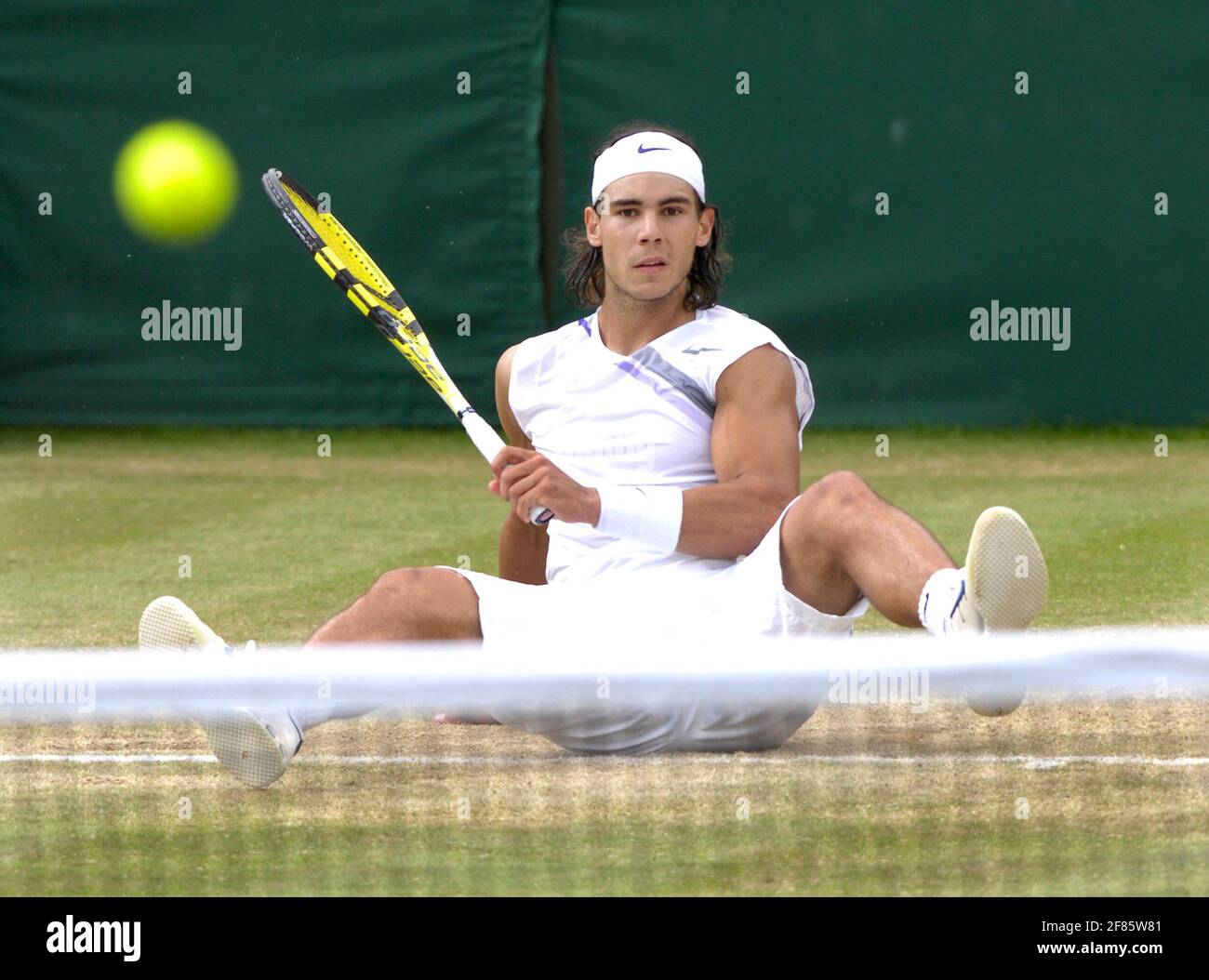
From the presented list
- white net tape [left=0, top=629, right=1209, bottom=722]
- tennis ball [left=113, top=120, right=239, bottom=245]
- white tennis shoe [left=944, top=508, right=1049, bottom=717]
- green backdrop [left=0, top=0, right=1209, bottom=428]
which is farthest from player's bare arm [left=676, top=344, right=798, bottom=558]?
tennis ball [left=113, top=120, right=239, bottom=245]

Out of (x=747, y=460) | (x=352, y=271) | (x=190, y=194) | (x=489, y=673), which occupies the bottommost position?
(x=489, y=673)

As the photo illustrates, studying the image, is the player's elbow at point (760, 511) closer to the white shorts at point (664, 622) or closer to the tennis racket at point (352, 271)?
the white shorts at point (664, 622)

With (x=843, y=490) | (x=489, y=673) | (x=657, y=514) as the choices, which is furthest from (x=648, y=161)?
(x=489, y=673)

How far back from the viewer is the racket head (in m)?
3.98

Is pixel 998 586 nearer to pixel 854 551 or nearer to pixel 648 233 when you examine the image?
pixel 854 551

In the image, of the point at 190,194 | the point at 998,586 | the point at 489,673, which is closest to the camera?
the point at 489,673

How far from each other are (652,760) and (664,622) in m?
0.28

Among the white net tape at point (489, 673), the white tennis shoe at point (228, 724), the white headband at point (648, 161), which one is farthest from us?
the white headband at point (648, 161)

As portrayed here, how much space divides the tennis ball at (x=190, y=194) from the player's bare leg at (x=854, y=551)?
5.67m

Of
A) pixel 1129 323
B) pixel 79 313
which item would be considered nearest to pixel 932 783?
pixel 1129 323

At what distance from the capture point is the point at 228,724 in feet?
9.58

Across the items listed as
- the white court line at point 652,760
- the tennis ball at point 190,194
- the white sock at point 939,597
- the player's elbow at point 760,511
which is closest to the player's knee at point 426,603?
the white court line at point 652,760

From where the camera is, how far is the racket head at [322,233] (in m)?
3.98
